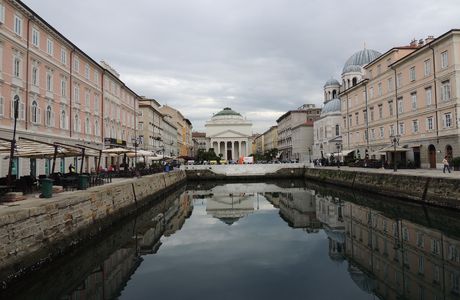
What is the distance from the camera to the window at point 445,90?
113 ft

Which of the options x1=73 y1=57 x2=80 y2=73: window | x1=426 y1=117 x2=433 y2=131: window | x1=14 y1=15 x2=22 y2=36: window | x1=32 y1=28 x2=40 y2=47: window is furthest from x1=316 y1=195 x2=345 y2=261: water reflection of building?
x1=73 y1=57 x2=80 y2=73: window

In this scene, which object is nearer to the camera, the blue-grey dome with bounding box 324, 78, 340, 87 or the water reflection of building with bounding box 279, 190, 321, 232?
the water reflection of building with bounding box 279, 190, 321, 232

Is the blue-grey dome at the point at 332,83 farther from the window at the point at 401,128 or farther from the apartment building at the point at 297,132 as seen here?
the window at the point at 401,128

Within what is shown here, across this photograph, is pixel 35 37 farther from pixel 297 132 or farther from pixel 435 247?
pixel 297 132

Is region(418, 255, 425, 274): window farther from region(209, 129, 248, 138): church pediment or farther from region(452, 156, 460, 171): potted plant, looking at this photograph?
region(209, 129, 248, 138): church pediment

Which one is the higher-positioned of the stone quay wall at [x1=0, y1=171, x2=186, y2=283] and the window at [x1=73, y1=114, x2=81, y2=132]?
the window at [x1=73, y1=114, x2=81, y2=132]

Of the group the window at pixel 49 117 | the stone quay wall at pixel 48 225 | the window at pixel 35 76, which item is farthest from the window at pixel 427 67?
the window at pixel 35 76

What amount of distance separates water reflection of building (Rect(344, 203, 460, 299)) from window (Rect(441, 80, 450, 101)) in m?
20.5

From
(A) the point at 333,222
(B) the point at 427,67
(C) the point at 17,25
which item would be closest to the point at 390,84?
(B) the point at 427,67

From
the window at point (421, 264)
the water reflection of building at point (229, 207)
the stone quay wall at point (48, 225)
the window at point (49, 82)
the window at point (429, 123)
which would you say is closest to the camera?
the stone quay wall at point (48, 225)

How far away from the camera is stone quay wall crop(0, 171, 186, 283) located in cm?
1000

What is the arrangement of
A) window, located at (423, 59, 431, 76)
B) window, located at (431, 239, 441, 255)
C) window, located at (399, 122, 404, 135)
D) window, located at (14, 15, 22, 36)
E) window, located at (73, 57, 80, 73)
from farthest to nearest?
window, located at (399, 122, 404, 135)
window, located at (423, 59, 431, 76)
window, located at (73, 57, 80, 73)
window, located at (14, 15, 22, 36)
window, located at (431, 239, 441, 255)

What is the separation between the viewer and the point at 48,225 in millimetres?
12125

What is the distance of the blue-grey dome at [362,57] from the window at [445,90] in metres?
40.2
